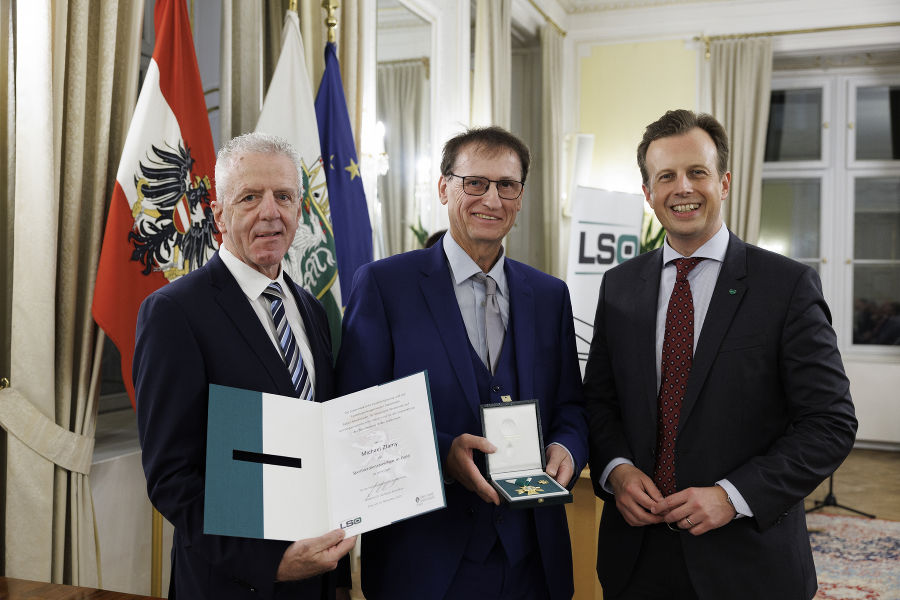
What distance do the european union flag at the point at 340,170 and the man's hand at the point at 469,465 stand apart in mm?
1675

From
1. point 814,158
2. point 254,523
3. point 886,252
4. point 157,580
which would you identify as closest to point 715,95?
point 814,158

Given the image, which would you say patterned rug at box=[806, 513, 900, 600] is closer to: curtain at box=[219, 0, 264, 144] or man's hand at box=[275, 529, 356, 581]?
man's hand at box=[275, 529, 356, 581]

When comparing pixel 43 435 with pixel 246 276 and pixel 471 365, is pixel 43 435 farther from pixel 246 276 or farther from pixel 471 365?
pixel 471 365

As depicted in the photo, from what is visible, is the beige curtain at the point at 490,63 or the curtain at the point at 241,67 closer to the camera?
the curtain at the point at 241,67

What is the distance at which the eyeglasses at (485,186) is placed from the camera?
1.66 meters

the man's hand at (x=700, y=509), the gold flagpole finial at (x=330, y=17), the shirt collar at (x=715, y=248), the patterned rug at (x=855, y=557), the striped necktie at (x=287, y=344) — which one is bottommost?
the patterned rug at (x=855, y=557)

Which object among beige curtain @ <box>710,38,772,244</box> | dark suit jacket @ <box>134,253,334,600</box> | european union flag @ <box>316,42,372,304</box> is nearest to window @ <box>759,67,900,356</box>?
beige curtain @ <box>710,38,772,244</box>

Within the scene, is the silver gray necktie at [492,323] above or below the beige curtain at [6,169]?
below

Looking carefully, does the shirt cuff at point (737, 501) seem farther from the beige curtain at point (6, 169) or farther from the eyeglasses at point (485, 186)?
the beige curtain at point (6, 169)

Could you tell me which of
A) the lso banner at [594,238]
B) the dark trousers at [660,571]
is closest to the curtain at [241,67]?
the dark trousers at [660,571]

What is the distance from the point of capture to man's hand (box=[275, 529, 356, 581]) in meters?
1.26

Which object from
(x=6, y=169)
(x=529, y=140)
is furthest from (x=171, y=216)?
(x=529, y=140)

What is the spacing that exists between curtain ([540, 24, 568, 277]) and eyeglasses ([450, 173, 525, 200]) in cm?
500

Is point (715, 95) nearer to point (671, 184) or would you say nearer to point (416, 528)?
point (671, 184)
